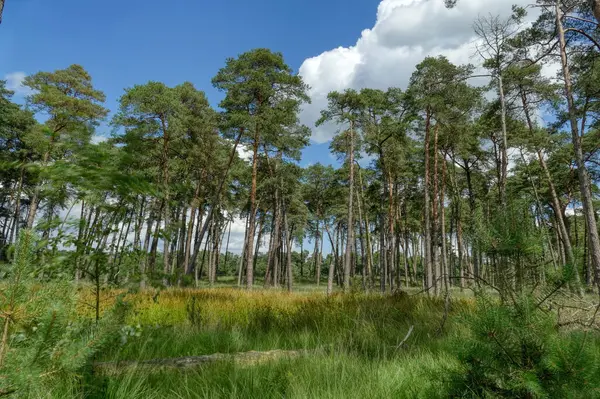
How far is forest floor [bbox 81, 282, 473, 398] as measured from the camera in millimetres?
2223

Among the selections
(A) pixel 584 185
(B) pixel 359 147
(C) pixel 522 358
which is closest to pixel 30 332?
(C) pixel 522 358

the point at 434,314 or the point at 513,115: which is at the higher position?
the point at 513,115

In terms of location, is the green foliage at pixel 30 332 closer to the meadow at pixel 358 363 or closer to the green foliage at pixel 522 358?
the meadow at pixel 358 363

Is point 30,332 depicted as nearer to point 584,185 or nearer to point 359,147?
point 584,185

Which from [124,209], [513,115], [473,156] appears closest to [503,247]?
[124,209]

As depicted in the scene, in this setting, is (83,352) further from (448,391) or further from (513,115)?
(513,115)

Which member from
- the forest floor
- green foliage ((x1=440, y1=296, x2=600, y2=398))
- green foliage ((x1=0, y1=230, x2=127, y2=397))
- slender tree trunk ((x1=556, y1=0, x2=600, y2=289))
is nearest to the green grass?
the forest floor

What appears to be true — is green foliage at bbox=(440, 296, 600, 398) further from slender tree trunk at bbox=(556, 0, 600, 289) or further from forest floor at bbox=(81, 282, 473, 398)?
slender tree trunk at bbox=(556, 0, 600, 289)

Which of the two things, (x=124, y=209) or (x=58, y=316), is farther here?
(x=124, y=209)

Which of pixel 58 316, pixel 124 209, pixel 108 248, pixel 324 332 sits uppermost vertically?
pixel 124 209

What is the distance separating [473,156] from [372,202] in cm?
967

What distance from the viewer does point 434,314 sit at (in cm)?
553

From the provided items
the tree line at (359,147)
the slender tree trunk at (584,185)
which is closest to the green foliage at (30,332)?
the tree line at (359,147)

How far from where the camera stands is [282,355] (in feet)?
11.1
